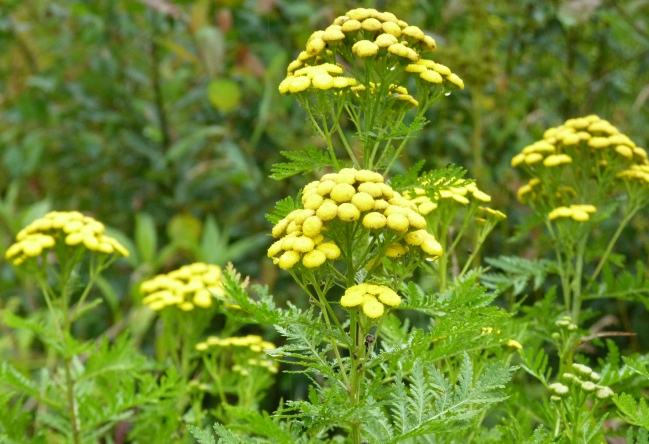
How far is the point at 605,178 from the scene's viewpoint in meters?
1.94

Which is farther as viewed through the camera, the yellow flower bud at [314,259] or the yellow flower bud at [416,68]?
the yellow flower bud at [416,68]

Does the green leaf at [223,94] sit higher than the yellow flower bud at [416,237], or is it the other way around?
the yellow flower bud at [416,237]

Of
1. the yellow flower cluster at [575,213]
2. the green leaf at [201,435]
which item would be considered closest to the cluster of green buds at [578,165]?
the yellow flower cluster at [575,213]

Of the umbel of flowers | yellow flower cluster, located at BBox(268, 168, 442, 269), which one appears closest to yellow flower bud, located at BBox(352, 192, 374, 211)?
yellow flower cluster, located at BBox(268, 168, 442, 269)

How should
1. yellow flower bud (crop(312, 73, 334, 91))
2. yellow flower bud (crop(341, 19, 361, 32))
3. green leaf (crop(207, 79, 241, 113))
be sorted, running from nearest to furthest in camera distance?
yellow flower bud (crop(312, 73, 334, 91)) → yellow flower bud (crop(341, 19, 361, 32)) → green leaf (crop(207, 79, 241, 113))

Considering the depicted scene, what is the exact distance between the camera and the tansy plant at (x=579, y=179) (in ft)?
6.02

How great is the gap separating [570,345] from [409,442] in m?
0.58

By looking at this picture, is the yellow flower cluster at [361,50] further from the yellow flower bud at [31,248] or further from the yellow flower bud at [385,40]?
the yellow flower bud at [31,248]

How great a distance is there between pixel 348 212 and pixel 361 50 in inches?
14.6

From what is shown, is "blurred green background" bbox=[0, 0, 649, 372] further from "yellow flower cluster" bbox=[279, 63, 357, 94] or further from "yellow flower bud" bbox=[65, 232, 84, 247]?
"yellow flower cluster" bbox=[279, 63, 357, 94]

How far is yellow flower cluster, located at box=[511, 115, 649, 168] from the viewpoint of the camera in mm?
1823

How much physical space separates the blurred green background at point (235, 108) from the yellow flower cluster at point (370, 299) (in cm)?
200

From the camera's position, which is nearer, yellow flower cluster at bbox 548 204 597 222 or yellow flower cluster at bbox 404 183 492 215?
yellow flower cluster at bbox 404 183 492 215

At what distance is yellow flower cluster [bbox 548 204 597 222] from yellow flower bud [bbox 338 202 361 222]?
3.11ft
